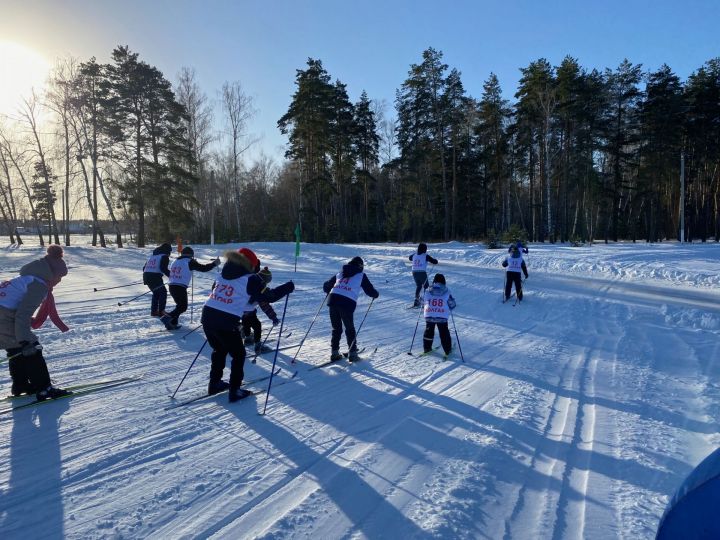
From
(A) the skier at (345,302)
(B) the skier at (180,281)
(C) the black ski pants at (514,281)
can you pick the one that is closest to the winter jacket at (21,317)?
(A) the skier at (345,302)

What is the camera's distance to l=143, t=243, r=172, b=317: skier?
352 inches

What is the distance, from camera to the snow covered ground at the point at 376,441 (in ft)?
9.86

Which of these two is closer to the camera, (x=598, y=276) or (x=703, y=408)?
(x=703, y=408)

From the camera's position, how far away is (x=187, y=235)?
1480 inches

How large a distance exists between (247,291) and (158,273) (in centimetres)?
522

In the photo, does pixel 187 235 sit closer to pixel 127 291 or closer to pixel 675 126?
pixel 127 291

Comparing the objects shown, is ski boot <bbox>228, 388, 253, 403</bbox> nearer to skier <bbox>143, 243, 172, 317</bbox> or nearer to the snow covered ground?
the snow covered ground

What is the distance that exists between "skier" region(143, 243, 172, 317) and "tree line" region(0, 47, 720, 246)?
22.7m

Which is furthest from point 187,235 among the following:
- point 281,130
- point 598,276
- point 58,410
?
point 58,410

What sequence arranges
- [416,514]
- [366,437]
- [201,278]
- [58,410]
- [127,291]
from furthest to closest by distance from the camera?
[201,278], [127,291], [58,410], [366,437], [416,514]

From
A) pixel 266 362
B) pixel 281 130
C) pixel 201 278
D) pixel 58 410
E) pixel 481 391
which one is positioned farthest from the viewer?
pixel 281 130

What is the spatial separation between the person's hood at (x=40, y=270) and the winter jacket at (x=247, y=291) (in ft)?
6.03

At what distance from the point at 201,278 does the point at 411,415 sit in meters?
13.4

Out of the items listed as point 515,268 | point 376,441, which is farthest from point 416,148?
point 376,441
